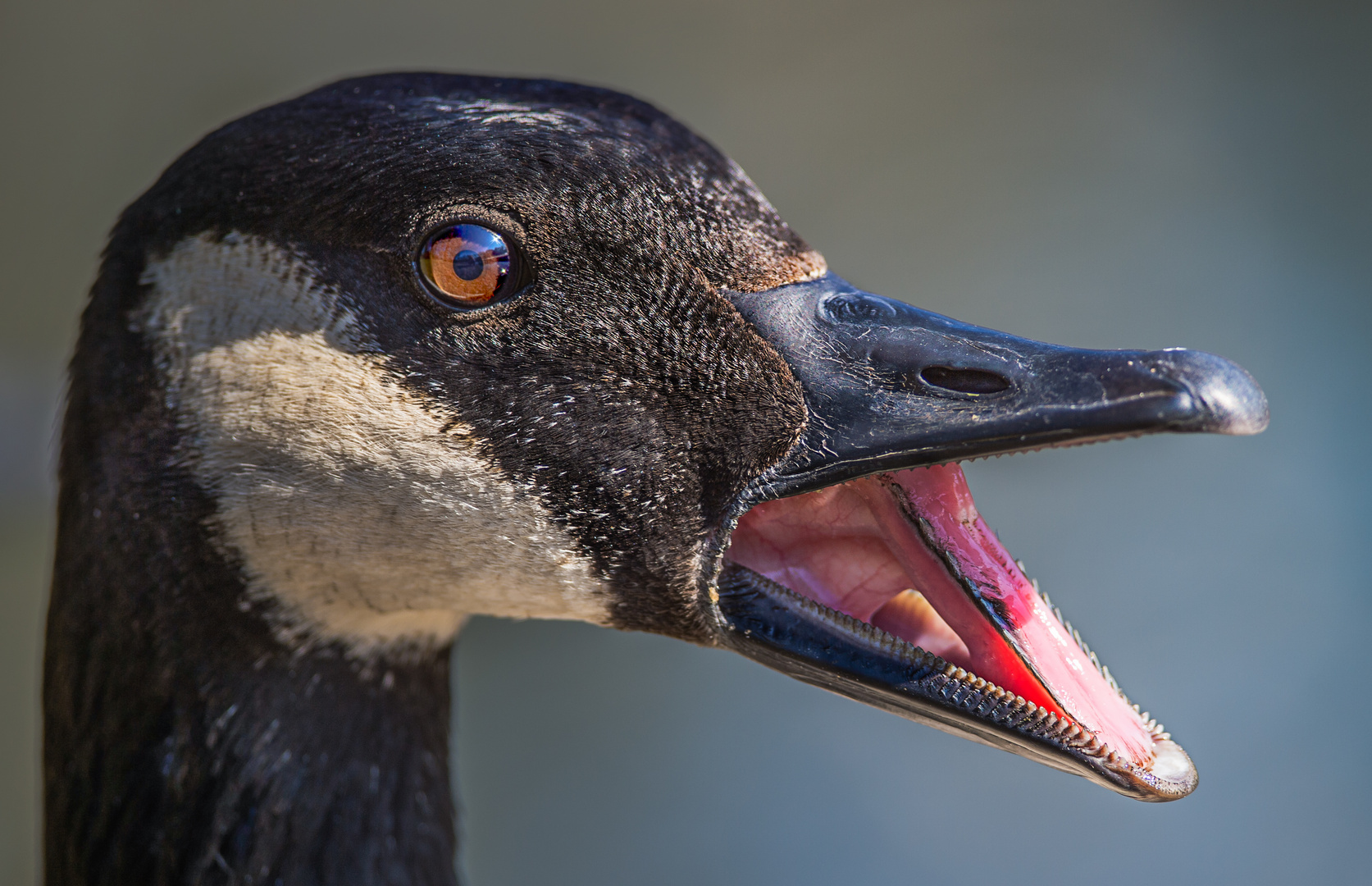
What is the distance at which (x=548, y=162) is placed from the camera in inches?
56.2

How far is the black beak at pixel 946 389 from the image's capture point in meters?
1.17

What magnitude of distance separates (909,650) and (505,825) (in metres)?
4.39

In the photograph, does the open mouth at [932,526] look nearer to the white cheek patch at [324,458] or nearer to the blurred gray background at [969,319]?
the white cheek patch at [324,458]

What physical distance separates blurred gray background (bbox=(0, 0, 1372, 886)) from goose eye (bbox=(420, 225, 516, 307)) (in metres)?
4.15

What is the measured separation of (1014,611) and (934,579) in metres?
0.12

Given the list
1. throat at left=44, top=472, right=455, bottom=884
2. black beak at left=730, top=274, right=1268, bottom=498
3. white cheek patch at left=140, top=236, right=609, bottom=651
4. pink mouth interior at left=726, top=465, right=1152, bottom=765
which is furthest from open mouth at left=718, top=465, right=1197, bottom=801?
throat at left=44, top=472, right=455, bottom=884

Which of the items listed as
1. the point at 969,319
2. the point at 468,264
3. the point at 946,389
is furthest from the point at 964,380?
the point at 969,319

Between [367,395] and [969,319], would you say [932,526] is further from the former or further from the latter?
[969,319]

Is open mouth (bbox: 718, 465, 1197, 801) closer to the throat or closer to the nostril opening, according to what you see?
the nostril opening

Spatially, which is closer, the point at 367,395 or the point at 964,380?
the point at 964,380

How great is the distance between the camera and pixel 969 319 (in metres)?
5.46

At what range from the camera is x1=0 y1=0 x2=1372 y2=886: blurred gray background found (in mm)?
4805

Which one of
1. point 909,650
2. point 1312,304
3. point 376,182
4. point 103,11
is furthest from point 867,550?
point 103,11

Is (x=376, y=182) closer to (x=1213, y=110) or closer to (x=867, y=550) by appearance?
(x=867, y=550)
